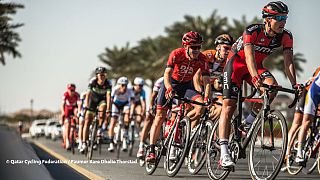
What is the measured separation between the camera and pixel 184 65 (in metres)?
9.62

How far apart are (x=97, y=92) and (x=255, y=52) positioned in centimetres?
740

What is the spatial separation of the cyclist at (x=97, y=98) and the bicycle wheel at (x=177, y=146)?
A: 205 inches

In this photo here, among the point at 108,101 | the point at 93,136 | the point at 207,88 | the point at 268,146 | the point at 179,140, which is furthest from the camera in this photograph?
the point at 108,101

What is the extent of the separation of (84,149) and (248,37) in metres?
8.36

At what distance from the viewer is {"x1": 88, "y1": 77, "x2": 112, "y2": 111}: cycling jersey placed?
47.7ft

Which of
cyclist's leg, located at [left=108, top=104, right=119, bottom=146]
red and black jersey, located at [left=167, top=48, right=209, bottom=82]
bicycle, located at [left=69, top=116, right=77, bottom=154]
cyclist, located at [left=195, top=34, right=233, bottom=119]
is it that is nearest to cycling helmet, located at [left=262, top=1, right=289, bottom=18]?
red and black jersey, located at [left=167, top=48, right=209, bottom=82]

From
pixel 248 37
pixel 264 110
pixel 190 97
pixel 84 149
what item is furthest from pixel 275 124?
pixel 84 149

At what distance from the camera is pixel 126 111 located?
16.4 meters

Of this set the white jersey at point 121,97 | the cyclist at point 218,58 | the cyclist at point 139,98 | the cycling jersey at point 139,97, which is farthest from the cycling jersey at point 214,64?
the cycling jersey at point 139,97

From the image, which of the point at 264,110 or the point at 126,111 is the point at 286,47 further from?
the point at 126,111

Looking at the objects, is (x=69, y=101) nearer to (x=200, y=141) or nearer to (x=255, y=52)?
(x=200, y=141)

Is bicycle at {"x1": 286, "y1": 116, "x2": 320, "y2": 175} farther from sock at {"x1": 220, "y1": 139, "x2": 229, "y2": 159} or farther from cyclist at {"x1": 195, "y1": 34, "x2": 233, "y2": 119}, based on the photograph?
cyclist at {"x1": 195, "y1": 34, "x2": 233, "y2": 119}

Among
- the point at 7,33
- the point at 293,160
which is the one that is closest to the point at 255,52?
the point at 293,160

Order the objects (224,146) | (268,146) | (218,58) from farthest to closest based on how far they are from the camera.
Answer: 1. (218,58)
2. (224,146)
3. (268,146)
